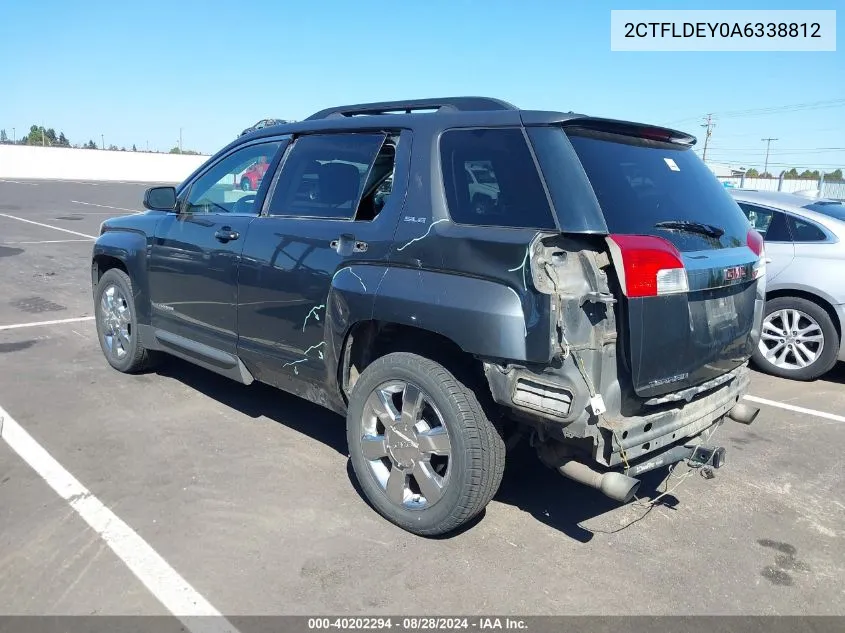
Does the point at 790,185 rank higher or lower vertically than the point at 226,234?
higher

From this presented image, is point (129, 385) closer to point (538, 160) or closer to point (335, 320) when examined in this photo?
point (335, 320)

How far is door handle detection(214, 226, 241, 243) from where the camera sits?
4211 millimetres

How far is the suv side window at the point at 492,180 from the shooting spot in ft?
9.82

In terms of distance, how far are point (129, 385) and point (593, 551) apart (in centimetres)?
376

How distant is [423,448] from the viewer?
327 centimetres

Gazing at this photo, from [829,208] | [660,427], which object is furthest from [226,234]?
[829,208]

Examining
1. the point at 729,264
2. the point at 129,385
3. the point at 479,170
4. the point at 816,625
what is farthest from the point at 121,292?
the point at 816,625

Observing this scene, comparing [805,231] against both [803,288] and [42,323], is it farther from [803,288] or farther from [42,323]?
[42,323]

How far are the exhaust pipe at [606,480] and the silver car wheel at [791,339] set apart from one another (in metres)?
3.96

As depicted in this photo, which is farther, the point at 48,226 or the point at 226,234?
the point at 48,226

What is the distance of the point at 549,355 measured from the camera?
9.08 feet

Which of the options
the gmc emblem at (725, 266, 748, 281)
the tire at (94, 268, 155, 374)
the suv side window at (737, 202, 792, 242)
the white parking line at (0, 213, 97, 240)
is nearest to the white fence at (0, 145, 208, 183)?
the white parking line at (0, 213, 97, 240)

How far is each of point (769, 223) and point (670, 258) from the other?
14.0 feet

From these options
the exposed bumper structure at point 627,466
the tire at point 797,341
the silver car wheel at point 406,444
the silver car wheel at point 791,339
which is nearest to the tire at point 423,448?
the silver car wheel at point 406,444
